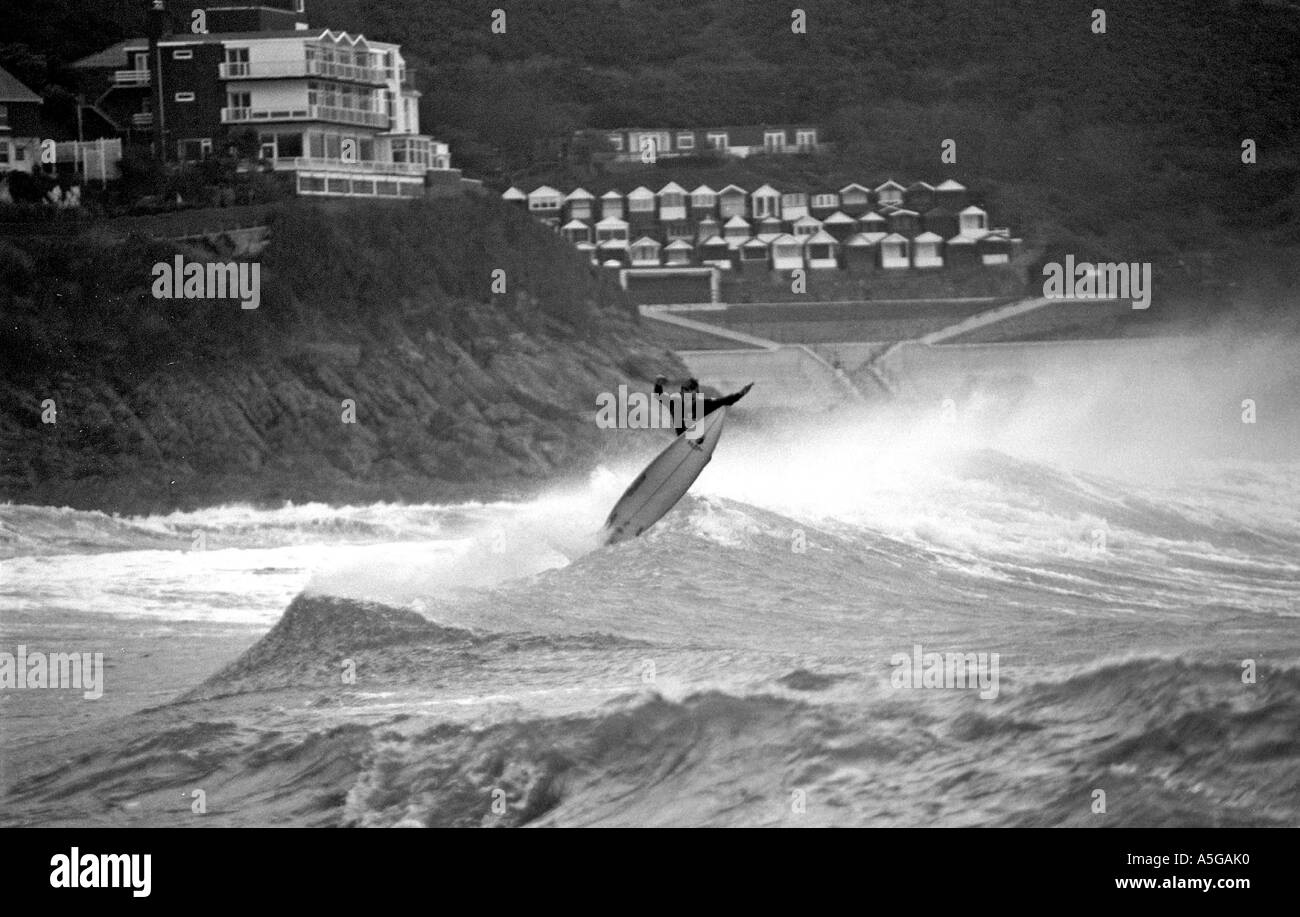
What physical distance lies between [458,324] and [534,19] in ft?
65.2

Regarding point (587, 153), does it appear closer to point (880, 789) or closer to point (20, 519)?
point (20, 519)

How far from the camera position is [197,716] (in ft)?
29.1

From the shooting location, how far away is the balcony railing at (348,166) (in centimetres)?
3278

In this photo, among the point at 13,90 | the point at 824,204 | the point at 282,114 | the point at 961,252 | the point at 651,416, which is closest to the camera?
the point at 651,416

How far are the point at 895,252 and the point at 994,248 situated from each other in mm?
1923

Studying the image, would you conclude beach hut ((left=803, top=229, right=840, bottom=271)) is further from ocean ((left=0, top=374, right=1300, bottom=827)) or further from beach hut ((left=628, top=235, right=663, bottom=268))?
ocean ((left=0, top=374, right=1300, bottom=827))

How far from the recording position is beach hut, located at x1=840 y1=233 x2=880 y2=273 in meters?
42.2

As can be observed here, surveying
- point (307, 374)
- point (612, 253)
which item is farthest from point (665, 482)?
point (612, 253)

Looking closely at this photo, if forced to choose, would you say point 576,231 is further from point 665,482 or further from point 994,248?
point 665,482

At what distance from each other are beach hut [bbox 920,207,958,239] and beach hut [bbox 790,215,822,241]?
7.01 ft

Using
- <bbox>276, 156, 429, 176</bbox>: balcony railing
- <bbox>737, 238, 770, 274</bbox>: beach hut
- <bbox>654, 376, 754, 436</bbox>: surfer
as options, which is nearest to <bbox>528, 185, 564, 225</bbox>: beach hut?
<bbox>737, 238, 770, 274</bbox>: beach hut

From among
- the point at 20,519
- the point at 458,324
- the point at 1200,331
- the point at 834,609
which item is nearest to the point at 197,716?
the point at 834,609

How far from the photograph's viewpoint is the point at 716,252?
140 feet

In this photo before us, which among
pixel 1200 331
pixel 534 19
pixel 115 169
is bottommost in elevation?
pixel 1200 331
